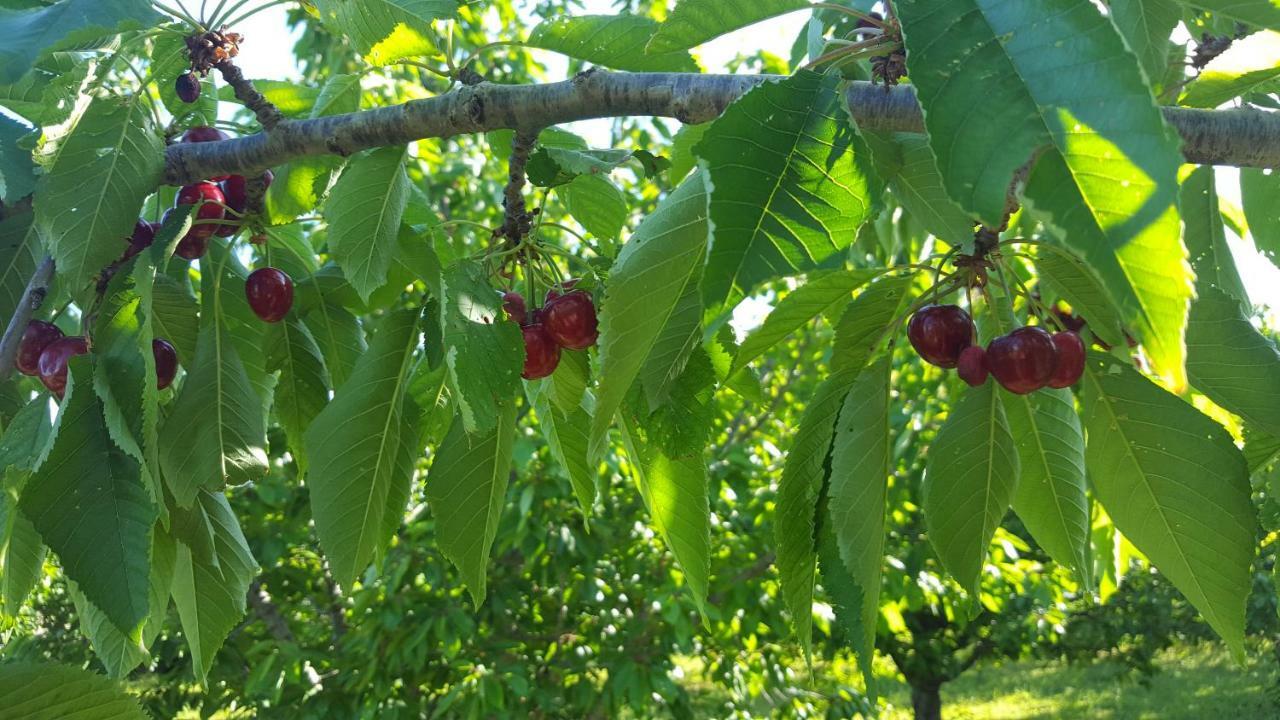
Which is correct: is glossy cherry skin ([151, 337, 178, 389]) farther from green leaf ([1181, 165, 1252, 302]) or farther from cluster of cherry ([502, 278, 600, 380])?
green leaf ([1181, 165, 1252, 302])

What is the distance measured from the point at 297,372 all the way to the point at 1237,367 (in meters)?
0.99

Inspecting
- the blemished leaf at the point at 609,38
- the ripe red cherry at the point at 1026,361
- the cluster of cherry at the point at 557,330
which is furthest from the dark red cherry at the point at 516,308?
the ripe red cherry at the point at 1026,361

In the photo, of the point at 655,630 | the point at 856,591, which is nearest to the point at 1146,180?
the point at 856,591

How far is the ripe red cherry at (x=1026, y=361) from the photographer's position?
880mm

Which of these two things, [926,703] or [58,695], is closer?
[58,695]

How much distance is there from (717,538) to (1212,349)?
347 centimetres

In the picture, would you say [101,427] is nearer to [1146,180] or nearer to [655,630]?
[1146,180]

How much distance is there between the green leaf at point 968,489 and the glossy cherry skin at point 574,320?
0.35 meters

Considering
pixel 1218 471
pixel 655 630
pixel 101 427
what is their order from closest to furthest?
1. pixel 1218 471
2. pixel 101 427
3. pixel 655 630

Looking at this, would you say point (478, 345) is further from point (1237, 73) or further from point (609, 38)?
point (1237, 73)

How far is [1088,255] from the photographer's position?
1.44 ft

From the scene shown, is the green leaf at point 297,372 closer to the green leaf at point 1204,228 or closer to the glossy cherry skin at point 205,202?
the glossy cherry skin at point 205,202

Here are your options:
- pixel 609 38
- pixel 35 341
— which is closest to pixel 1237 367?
pixel 609 38

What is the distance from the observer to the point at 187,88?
1270 millimetres
